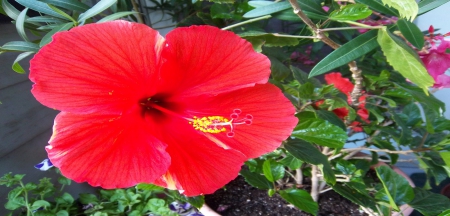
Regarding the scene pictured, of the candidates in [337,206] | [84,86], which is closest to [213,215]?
[337,206]

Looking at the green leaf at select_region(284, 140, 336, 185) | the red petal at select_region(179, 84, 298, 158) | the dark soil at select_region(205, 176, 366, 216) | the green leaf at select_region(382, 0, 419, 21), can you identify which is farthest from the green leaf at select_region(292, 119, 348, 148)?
the dark soil at select_region(205, 176, 366, 216)

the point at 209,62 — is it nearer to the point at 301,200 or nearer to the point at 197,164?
the point at 197,164

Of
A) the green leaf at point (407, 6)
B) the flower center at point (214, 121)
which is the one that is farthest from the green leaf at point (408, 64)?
the flower center at point (214, 121)

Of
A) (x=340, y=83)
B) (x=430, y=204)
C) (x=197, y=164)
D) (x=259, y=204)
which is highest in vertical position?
(x=197, y=164)

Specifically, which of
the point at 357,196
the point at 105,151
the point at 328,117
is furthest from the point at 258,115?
the point at 357,196

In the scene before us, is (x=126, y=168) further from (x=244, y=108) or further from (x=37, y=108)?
(x=37, y=108)
